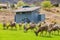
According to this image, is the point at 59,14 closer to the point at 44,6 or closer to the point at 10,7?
the point at 44,6

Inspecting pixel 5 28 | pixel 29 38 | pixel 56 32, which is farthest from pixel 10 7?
pixel 29 38

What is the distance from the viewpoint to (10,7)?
73.9m

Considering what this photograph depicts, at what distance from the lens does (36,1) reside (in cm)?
9188

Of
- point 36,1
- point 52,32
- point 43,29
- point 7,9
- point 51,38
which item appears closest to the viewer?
point 51,38

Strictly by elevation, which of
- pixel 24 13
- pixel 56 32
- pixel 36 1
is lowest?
pixel 36 1

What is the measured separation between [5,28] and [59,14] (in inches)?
1341

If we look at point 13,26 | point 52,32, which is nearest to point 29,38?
point 52,32

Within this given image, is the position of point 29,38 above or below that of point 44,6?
above

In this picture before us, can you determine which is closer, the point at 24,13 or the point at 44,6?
the point at 24,13

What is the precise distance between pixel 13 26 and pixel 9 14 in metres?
29.4

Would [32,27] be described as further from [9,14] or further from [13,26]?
[9,14]

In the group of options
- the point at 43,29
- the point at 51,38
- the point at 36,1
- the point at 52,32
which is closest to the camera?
A: the point at 51,38

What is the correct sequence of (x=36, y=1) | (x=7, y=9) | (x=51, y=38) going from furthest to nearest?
1. (x=36, y=1)
2. (x=7, y=9)
3. (x=51, y=38)

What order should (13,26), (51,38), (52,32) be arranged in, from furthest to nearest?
(13,26), (52,32), (51,38)
